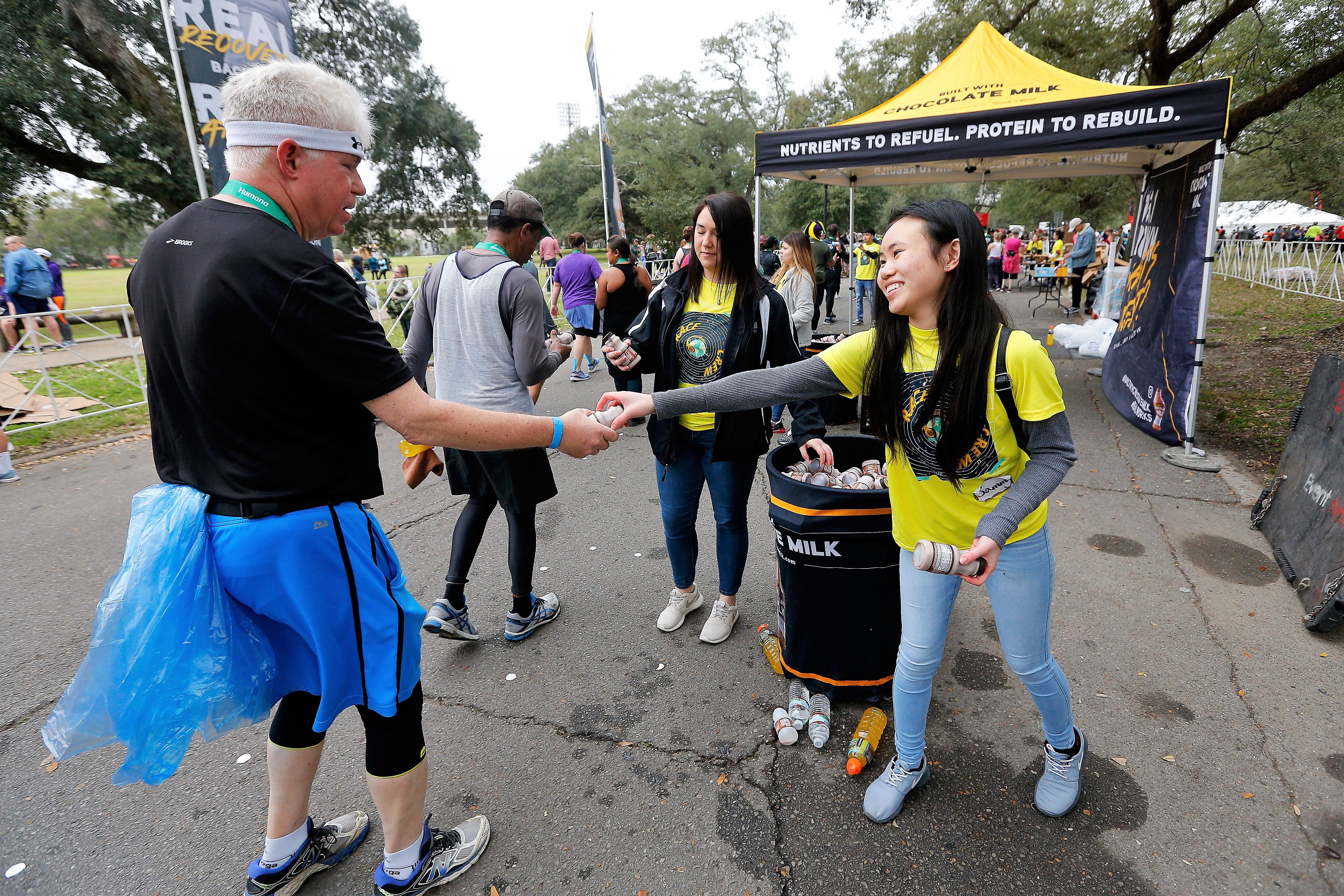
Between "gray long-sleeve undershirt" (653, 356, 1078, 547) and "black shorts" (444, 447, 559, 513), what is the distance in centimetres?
91

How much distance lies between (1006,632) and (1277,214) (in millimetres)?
42026

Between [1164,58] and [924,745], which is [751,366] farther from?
[1164,58]

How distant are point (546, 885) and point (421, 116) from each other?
794 inches

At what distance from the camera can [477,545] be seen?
3.23 meters

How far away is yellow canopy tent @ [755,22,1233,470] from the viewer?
17.4 feet

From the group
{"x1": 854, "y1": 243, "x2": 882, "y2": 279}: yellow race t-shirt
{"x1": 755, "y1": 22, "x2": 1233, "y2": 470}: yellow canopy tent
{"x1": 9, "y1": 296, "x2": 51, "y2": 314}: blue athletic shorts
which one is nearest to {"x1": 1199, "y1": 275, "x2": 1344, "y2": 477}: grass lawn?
{"x1": 755, "y1": 22, "x2": 1233, "y2": 470}: yellow canopy tent

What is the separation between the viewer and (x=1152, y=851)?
209 centimetres

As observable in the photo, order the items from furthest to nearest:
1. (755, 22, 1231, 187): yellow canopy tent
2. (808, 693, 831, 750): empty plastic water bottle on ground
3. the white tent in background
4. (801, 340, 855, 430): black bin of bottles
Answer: the white tent in background → (801, 340, 855, 430): black bin of bottles → (755, 22, 1231, 187): yellow canopy tent → (808, 693, 831, 750): empty plastic water bottle on ground

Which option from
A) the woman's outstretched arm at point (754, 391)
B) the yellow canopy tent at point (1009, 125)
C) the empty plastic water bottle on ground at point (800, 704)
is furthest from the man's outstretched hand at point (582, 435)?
the yellow canopy tent at point (1009, 125)

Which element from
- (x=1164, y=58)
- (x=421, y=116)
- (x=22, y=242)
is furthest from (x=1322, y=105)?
(x=22, y=242)

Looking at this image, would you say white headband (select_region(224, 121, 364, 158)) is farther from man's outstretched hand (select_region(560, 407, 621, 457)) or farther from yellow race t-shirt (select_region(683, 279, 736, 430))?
yellow race t-shirt (select_region(683, 279, 736, 430))

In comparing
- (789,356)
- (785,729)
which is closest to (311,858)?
(785,729)

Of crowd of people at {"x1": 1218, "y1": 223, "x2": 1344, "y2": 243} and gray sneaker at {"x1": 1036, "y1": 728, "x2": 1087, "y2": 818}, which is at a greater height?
crowd of people at {"x1": 1218, "y1": 223, "x2": 1344, "y2": 243}

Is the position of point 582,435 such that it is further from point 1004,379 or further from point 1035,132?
point 1035,132
